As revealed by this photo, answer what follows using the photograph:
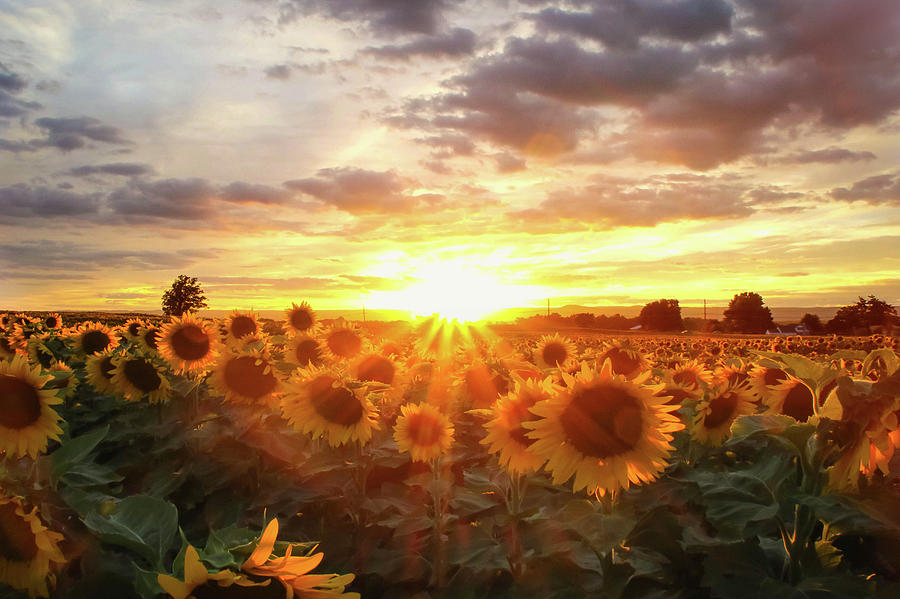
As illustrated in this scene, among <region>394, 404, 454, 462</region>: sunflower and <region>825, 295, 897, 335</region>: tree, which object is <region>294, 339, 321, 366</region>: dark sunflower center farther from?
<region>825, 295, 897, 335</region>: tree

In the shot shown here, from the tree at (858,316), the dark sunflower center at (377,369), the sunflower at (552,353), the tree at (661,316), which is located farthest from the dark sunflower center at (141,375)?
the tree at (661,316)

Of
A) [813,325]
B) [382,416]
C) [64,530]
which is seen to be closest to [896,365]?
[64,530]

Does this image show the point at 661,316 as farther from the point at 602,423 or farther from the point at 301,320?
the point at 602,423

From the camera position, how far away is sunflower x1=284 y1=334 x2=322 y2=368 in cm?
779

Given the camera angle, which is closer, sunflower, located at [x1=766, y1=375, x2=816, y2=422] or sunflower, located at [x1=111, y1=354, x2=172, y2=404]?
sunflower, located at [x1=766, y1=375, x2=816, y2=422]

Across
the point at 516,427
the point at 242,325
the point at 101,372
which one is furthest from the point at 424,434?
the point at 242,325

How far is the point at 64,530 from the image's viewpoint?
260cm

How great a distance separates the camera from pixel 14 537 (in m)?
2.06

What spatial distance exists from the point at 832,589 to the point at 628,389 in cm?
121

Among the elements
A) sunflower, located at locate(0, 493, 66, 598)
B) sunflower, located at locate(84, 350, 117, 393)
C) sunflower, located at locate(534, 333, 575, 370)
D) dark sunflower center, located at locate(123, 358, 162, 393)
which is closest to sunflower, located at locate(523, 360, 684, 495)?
sunflower, located at locate(0, 493, 66, 598)

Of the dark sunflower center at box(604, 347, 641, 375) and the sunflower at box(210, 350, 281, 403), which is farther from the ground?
the dark sunflower center at box(604, 347, 641, 375)

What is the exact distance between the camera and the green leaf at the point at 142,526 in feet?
7.25

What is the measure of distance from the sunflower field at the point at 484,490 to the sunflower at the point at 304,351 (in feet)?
4.90

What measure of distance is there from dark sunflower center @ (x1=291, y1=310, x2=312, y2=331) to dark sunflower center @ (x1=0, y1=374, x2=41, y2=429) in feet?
22.6
